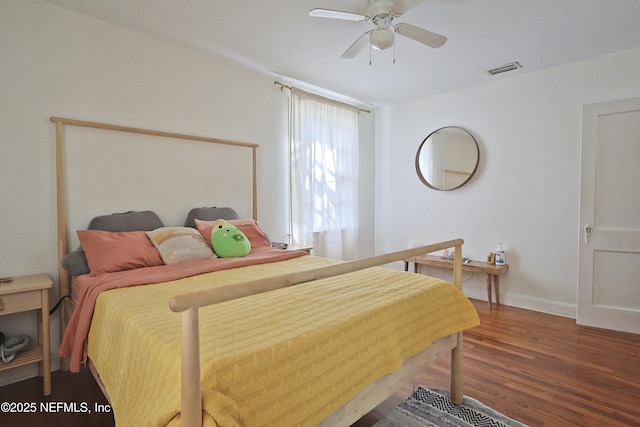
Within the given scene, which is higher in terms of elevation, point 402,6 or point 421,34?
point 402,6

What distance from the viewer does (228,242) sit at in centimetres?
240

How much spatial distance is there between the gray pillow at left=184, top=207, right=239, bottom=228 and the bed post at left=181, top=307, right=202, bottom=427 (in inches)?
79.2

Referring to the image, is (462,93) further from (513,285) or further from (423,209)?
(513,285)

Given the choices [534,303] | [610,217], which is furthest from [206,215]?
[610,217]

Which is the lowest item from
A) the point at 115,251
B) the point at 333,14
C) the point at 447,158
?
the point at 115,251

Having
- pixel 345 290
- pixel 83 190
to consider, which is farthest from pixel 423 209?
pixel 83 190

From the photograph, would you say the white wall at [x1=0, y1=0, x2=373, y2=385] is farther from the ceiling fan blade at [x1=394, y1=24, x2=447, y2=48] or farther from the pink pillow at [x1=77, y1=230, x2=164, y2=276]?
the ceiling fan blade at [x1=394, y1=24, x2=447, y2=48]

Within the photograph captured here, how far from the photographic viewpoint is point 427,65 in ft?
10.1

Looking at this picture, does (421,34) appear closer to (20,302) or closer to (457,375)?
(457,375)

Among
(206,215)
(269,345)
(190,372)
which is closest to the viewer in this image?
(190,372)

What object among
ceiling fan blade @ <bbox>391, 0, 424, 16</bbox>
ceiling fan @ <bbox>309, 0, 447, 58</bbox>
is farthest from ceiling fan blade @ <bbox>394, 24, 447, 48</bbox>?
ceiling fan blade @ <bbox>391, 0, 424, 16</bbox>

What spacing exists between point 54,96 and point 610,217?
442cm

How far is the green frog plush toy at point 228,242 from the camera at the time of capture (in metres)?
2.39

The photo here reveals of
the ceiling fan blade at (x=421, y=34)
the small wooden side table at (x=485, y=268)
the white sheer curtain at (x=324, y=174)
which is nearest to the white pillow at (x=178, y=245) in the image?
the white sheer curtain at (x=324, y=174)
